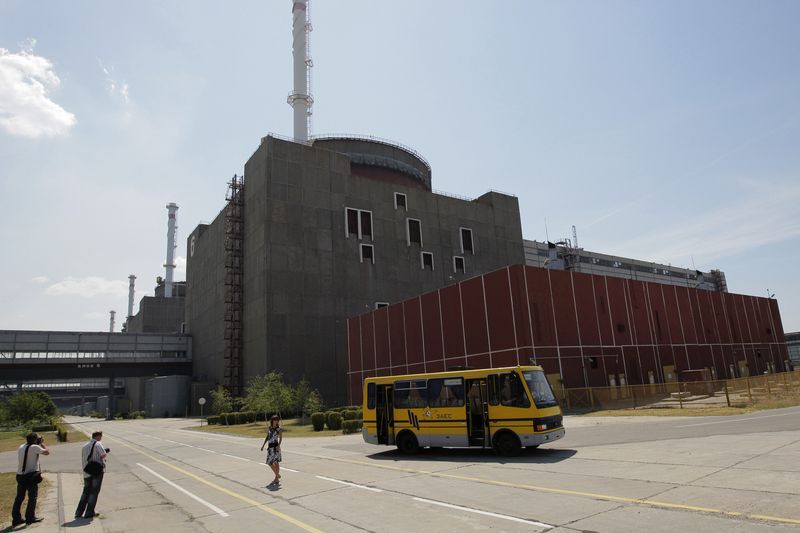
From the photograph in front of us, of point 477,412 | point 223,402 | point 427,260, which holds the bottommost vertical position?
point 223,402

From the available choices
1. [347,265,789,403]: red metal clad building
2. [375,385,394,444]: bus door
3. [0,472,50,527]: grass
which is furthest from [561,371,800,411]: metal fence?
[0,472,50,527]: grass

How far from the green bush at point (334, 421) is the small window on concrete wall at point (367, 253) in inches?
1276

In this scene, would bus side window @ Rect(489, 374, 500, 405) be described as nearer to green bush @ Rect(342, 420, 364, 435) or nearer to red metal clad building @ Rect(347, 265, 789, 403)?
green bush @ Rect(342, 420, 364, 435)

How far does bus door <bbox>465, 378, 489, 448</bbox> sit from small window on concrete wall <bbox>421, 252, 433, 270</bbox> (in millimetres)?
53711

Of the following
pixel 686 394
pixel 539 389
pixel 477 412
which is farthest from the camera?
pixel 686 394

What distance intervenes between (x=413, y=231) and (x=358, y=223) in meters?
8.59

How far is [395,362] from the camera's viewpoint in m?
50.8

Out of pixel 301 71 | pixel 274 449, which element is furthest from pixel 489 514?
pixel 301 71

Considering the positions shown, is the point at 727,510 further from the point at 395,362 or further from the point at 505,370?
the point at 395,362

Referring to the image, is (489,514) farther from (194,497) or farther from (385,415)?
(385,415)

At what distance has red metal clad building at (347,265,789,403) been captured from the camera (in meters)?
37.5

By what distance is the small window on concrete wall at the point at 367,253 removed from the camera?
A: 65750 mm

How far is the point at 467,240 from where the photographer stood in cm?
7594

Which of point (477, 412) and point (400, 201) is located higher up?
point (400, 201)
